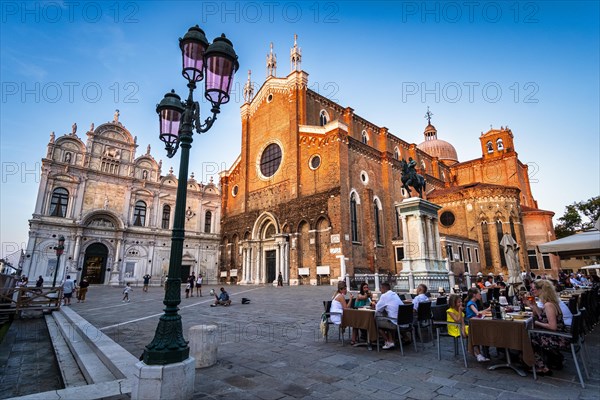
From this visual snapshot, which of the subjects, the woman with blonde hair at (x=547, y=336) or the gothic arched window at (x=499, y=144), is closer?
the woman with blonde hair at (x=547, y=336)

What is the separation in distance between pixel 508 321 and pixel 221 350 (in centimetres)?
422

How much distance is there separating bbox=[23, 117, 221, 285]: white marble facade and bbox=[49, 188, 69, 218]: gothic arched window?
6cm

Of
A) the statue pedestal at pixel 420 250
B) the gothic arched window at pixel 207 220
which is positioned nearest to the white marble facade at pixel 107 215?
the gothic arched window at pixel 207 220

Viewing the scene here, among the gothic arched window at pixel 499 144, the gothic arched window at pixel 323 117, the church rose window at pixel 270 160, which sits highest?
the gothic arched window at pixel 499 144

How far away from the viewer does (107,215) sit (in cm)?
2719

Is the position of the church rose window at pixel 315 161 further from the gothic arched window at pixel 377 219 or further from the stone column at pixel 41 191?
the stone column at pixel 41 191

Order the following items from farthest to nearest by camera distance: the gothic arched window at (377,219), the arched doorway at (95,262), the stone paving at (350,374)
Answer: the arched doorway at (95,262) → the gothic arched window at (377,219) → the stone paving at (350,374)

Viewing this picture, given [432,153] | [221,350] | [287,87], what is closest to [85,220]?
[287,87]

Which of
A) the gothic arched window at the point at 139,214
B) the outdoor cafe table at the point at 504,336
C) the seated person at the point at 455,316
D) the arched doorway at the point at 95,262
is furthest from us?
the gothic arched window at the point at 139,214

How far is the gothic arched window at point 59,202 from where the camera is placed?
979 inches

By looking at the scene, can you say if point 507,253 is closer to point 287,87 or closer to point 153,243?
point 287,87

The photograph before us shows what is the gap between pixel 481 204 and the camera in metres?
27.7

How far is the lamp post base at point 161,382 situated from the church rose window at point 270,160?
23069 mm

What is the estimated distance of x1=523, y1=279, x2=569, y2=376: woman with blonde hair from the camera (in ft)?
12.5
